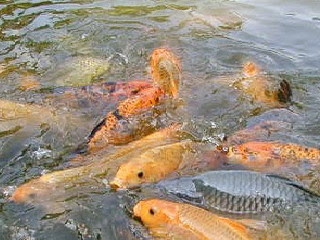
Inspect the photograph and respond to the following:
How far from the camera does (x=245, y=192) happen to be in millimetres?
3523

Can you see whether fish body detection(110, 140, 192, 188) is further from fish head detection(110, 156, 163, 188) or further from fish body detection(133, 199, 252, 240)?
fish body detection(133, 199, 252, 240)

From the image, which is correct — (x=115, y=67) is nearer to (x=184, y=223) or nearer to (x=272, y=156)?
(x=272, y=156)

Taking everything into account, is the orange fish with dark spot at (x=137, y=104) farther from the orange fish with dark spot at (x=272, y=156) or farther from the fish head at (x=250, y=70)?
the orange fish with dark spot at (x=272, y=156)

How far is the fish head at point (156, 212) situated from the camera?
3373 millimetres

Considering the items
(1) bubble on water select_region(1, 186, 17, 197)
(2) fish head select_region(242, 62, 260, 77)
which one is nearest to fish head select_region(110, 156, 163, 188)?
(1) bubble on water select_region(1, 186, 17, 197)

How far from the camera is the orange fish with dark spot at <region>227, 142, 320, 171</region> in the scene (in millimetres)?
3994

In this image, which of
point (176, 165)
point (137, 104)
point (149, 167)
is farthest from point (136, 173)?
point (137, 104)

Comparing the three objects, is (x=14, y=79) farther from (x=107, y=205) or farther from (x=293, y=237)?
(x=293, y=237)

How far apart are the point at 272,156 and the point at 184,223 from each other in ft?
3.47

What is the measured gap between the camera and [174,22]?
722 cm

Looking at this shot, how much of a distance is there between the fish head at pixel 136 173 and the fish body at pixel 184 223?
29 cm

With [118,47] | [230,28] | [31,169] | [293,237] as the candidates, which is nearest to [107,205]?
[31,169]

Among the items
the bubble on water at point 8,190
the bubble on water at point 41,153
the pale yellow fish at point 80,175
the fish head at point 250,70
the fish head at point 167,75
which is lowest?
the bubble on water at point 41,153

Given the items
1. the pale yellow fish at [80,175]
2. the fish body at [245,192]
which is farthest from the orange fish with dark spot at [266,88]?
the fish body at [245,192]
